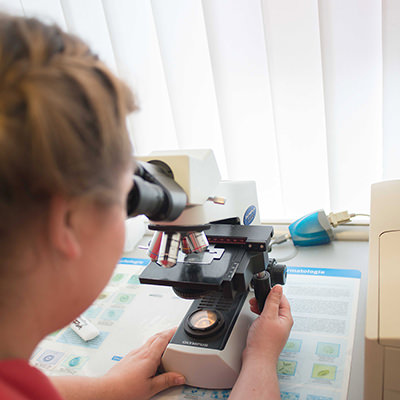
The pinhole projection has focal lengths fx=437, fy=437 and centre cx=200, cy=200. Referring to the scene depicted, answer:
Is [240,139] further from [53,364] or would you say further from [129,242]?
[53,364]

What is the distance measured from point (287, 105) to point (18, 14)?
0.95 meters

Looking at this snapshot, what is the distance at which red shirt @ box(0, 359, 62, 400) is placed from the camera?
45 centimetres

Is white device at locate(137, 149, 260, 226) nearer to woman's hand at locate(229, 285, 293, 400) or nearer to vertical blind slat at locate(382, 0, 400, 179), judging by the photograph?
woman's hand at locate(229, 285, 293, 400)

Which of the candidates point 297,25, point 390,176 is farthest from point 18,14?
point 390,176

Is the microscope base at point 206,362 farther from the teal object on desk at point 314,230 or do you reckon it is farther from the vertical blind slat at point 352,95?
the vertical blind slat at point 352,95

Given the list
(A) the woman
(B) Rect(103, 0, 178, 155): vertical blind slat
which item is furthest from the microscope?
(B) Rect(103, 0, 178, 155): vertical blind slat

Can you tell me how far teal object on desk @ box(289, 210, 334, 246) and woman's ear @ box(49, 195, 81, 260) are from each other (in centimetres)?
87

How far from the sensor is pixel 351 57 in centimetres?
115

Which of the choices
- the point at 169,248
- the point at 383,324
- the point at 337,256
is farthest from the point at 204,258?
the point at 337,256

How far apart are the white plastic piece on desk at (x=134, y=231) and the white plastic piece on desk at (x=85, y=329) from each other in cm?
36

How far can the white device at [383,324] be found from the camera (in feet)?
1.84

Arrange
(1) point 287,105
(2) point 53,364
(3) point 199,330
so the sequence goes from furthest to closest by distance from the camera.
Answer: (1) point 287,105 → (2) point 53,364 → (3) point 199,330

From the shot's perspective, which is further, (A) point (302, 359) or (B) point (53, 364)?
(B) point (53, 364)

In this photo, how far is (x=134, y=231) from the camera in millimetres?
1395
